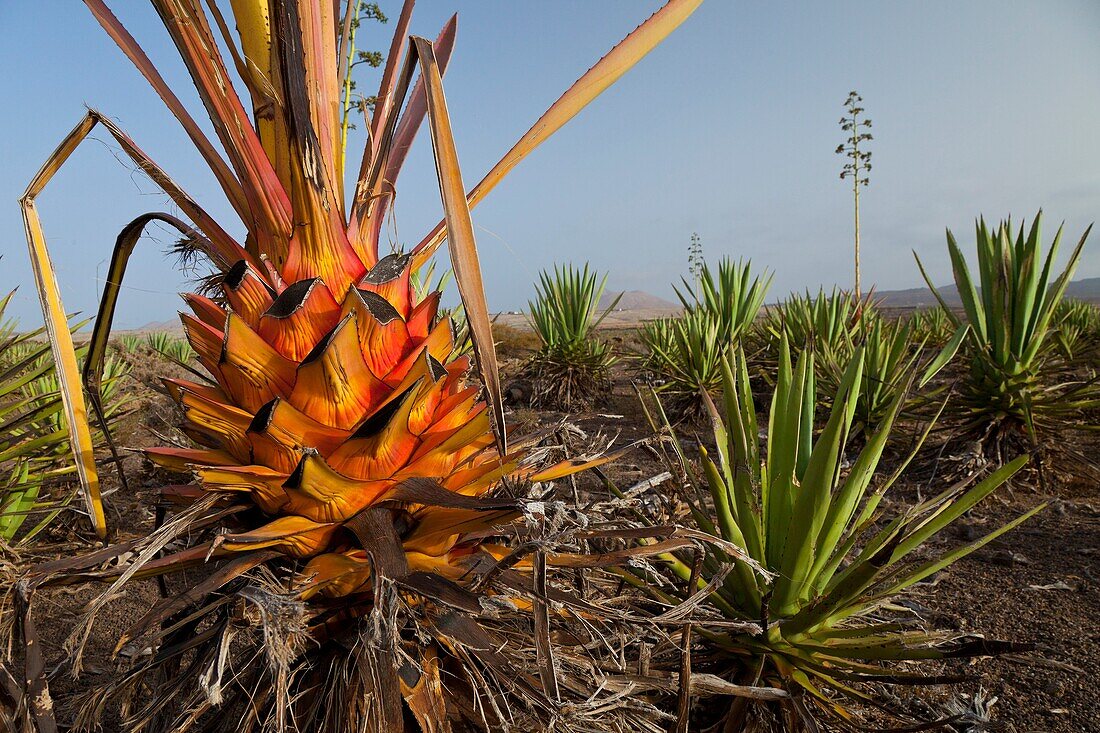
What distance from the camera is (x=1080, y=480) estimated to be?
3555 millimetres

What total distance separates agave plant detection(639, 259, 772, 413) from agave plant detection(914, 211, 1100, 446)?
184 cm

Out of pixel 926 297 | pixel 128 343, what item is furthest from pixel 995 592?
pixel 926 297

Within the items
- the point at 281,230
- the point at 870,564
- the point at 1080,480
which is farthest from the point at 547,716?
the point at 1080,480

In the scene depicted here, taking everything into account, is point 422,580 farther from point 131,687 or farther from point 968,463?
point 968,463

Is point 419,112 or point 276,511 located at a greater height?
point 419,112

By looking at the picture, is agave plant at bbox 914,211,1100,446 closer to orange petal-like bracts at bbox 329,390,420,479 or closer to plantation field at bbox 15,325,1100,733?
plantation field at bbox 15,325,1100,733

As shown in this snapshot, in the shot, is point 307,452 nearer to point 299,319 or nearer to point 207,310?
point 299,319

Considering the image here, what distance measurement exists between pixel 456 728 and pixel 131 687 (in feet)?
1.62

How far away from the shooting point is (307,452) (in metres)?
0.80

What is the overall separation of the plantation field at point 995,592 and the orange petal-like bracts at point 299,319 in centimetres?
35

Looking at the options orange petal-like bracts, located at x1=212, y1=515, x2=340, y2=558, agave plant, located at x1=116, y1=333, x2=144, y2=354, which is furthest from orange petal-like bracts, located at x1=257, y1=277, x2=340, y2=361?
agave plant, located at x1=116, y1=333, x2=144, y2=354

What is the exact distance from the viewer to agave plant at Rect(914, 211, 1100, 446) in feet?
11.9

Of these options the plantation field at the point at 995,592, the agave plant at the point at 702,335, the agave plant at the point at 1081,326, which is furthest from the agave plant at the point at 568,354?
the agave plant at the point at 1081,326

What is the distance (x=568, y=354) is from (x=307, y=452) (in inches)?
253
